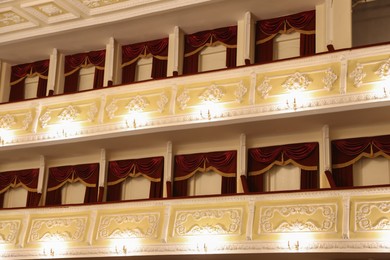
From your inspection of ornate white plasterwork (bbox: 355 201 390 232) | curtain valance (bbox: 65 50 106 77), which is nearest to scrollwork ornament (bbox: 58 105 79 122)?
curtain valance (bbox: 65 50 106 77)

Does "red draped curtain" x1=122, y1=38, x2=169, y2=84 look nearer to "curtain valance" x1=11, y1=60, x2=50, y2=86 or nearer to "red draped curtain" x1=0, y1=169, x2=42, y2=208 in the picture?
"curtain valance" x1=11, y1=60, x2=50, y2=86

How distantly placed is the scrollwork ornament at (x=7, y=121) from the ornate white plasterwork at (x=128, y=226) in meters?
3.83

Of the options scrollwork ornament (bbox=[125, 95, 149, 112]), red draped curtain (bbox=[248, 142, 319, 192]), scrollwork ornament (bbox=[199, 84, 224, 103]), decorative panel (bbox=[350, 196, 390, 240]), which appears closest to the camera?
decorative panel (bbox=[350, 196, 390, 240])

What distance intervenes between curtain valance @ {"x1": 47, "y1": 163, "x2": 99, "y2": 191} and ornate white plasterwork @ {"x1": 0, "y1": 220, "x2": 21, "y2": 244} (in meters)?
1.50

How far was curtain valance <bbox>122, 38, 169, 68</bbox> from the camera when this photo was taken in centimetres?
1479

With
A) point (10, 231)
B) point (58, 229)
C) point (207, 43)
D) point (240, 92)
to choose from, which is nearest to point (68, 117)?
point (58, 229)

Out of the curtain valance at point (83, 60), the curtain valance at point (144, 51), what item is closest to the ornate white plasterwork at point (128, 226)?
→ the curtain valance at point (144, 51)

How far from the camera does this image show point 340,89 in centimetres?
1138

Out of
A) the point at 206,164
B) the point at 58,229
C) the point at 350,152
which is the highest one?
the point at 206,164

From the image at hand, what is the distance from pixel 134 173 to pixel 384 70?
19.2 feet

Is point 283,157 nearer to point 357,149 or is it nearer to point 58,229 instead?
point 357,149

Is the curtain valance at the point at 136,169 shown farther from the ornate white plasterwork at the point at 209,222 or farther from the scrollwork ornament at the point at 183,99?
the ornate white plasterwork at the point at 209,222

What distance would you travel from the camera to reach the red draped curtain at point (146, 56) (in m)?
14.7

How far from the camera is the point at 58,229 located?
43.2ft
